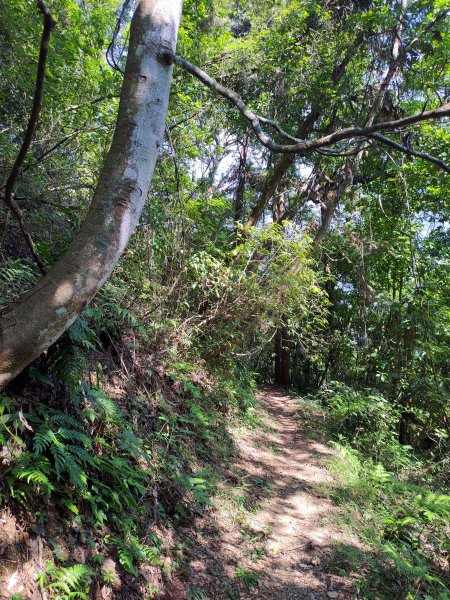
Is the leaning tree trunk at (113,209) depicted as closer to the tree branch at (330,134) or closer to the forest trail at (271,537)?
the tree branch at (330,134)

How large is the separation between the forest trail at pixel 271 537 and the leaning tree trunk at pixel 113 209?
2554mm

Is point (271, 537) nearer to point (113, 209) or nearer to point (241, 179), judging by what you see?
point (113, 209)

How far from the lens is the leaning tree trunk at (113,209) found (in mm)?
1740

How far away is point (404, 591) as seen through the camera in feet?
10.9

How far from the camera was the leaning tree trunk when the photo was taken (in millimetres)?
1740

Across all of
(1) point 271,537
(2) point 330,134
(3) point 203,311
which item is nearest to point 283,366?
(3) point 203,311

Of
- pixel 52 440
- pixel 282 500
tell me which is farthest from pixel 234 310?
pixel 52 440

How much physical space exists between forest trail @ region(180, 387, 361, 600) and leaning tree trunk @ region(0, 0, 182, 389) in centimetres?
255

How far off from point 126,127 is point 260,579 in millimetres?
3825

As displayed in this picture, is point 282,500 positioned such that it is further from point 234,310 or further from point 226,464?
point 234,310

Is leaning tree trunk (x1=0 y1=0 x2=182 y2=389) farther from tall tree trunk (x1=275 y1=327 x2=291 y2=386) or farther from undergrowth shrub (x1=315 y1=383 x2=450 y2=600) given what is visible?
tall tree trunk (x1=275 y1=327 x2=291 y2=386)

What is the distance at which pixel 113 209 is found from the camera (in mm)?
1816

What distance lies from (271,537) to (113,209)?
3.91m

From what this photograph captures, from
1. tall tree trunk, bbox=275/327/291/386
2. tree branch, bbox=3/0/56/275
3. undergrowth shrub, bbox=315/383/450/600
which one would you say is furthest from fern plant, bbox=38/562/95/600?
tall tree trunk, bbox=275/327/291/386
